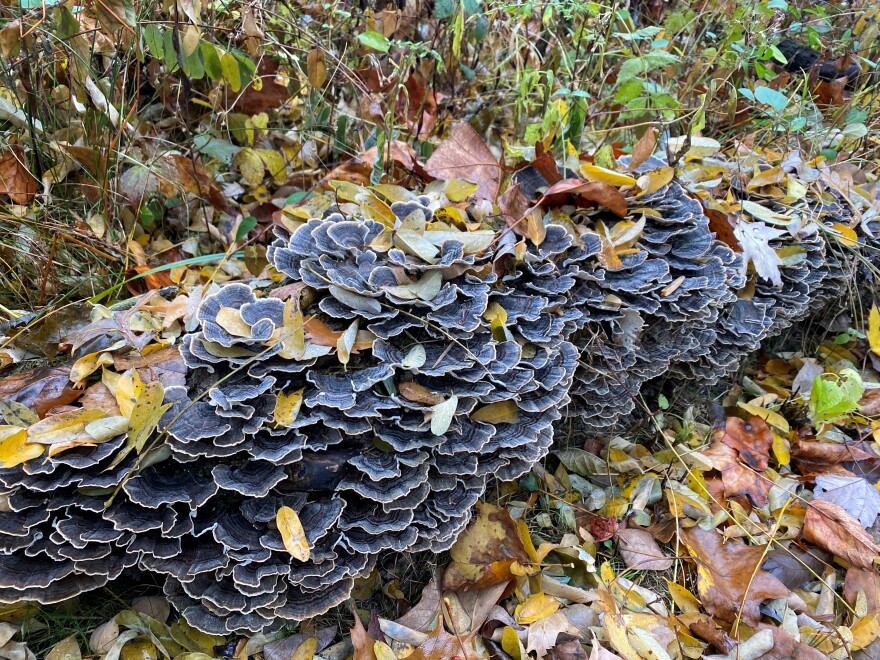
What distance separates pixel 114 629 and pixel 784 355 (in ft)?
12.4

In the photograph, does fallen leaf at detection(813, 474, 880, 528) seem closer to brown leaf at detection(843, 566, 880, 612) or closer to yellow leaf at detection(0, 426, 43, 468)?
brown leaf at detection(843, 566, 880, 612)

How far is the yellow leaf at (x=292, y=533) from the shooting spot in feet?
5.74

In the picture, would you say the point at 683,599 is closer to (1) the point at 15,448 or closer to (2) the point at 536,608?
(2) the point at 536,608

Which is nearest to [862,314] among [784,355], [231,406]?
[784,355]

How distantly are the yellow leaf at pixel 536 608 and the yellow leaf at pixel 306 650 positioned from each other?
0.76m

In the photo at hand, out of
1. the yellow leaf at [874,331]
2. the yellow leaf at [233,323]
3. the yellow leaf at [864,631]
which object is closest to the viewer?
the yellow leaf at [233,323]

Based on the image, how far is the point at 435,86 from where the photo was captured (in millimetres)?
3916

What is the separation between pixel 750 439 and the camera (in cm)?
313

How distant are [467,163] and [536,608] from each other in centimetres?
192

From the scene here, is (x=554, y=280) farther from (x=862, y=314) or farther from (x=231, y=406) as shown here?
(x=862, y=314)

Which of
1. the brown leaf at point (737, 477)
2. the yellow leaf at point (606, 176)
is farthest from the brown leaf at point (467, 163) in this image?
the brown leaf at point (737, 477)

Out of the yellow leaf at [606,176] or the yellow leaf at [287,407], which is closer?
the yellow leaf at [287,407]

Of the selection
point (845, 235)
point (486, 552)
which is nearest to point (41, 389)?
point (486, 552)

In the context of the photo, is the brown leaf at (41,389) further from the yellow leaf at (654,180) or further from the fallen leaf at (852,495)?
the fallen leaf at (852,495)
